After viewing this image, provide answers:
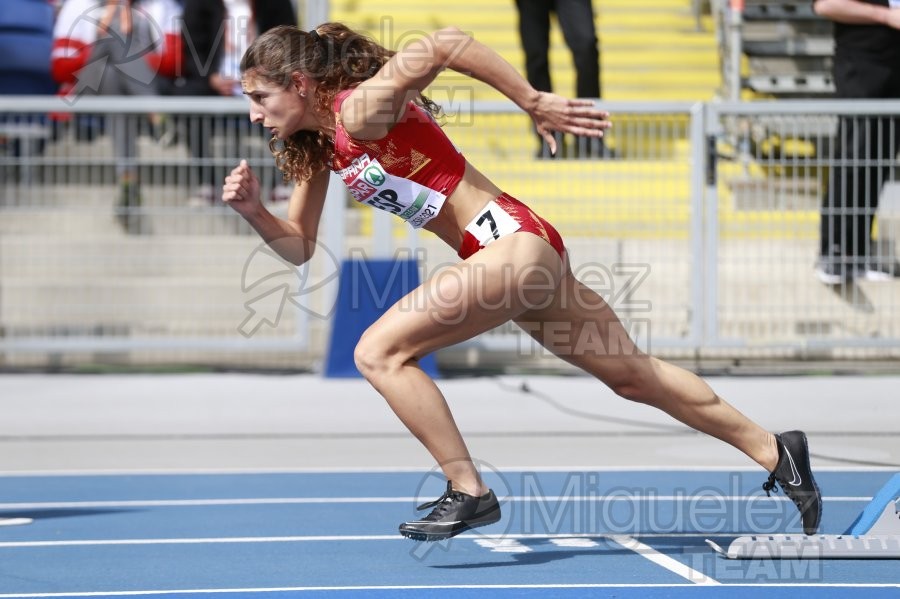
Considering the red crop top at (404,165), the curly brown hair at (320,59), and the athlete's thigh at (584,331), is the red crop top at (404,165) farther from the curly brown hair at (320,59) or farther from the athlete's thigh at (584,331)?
the athlete's thigh at (584,331)

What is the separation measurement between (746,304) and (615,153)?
1.43 meters

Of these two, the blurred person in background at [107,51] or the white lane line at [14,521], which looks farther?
the blurred person in background at [107,51]

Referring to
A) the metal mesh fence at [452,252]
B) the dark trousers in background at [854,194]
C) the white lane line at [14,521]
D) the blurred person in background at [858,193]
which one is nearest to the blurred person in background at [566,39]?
the metal mesh fence at [452,252]

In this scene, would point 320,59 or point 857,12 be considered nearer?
point 320,59

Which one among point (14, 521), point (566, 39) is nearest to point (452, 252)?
point (566, 39)

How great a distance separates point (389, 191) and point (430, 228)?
29 cm

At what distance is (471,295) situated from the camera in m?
4.93

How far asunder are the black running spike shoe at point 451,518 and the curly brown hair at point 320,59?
1322 millimetres

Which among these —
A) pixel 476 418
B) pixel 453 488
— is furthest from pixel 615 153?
pixel 453 488

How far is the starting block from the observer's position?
509 centimetres

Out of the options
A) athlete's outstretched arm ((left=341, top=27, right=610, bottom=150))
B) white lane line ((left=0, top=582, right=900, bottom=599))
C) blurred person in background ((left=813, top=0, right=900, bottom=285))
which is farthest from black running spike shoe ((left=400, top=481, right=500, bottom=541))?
blurred person in background ((left=813, top=0, right=900, bottom=285))

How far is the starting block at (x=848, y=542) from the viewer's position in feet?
16.7

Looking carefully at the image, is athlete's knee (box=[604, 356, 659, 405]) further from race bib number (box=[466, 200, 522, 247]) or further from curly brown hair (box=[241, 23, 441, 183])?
curly brown hair (box=[241, 23, 441, 183])

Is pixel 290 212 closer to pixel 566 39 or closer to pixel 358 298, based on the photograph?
pixel 358 298
